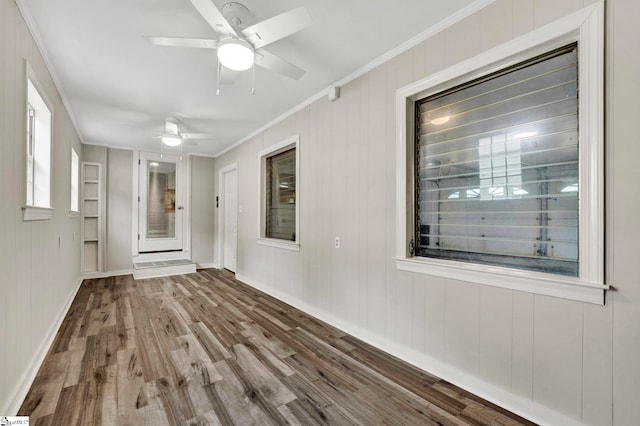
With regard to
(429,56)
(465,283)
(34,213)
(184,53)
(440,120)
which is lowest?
(465,283)

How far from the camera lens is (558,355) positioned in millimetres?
1525


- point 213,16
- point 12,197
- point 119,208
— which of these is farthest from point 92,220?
point 213,16

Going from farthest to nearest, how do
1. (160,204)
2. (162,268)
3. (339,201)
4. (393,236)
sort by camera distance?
1. (160,204)
2. (162,268)
3. (339,201)
4. (393,236)

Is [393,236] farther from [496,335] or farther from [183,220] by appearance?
[183,220]

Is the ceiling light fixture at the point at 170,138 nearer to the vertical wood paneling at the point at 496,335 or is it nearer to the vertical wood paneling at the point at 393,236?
the vertical wood paneling at the point at 393,236

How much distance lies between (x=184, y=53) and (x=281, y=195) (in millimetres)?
2150

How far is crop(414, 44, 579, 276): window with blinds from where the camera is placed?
1.59 meters

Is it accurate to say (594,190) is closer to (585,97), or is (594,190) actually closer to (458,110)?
(585,97)

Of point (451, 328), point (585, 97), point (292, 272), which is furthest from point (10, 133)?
point (585, 97)

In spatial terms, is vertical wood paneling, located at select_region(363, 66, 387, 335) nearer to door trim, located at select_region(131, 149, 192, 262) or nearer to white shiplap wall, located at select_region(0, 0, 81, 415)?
white shiplap wall, located at select_region(0, 0, 81, 415)

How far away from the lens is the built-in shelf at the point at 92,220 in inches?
206

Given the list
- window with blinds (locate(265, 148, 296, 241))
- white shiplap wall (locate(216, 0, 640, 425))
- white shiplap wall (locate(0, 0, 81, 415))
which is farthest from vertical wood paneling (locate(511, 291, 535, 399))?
white shiplap wall (locate(0, 0, 81, 415))

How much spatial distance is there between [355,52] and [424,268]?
190 cm

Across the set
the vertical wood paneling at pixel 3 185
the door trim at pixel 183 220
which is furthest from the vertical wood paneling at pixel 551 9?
the door trim at pixel 183 220
